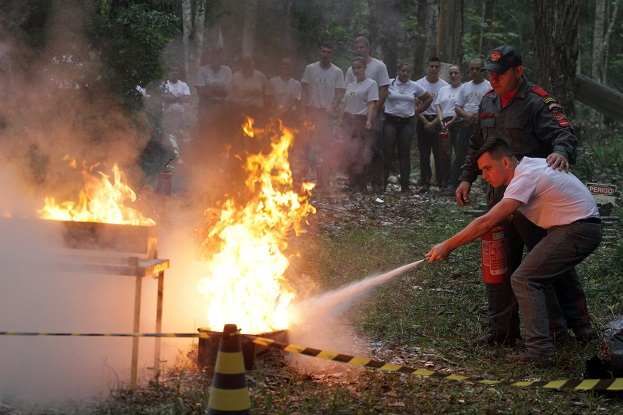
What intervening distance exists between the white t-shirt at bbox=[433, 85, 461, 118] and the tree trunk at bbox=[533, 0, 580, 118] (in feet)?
6.96

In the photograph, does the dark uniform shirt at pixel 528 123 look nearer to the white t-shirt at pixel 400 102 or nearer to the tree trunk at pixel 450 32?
the white t-shirt at pixel 400 102

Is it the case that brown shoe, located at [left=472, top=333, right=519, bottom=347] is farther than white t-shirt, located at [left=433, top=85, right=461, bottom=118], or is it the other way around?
white t-shirt, located at [left=433, top=85, right=461, bottom=118]

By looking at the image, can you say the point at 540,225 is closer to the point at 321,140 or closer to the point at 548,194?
the point at 548,194

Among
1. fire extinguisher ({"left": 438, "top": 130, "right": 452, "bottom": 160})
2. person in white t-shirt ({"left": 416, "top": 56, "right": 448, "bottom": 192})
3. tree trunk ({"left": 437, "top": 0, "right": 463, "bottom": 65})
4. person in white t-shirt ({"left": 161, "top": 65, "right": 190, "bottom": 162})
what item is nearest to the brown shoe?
person in white t-shirt ({"left": 416, "top": 56, "right": 448, "bottom": 192})

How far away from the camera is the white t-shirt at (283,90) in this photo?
15344 millimetres

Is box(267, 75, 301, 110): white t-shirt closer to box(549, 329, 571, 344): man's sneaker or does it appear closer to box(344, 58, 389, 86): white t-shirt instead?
box(344, 58, 389, 86): white t-shirt

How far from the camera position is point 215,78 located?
49.9 feet

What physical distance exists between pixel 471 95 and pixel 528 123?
28.5 ft

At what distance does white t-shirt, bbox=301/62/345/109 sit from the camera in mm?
15047

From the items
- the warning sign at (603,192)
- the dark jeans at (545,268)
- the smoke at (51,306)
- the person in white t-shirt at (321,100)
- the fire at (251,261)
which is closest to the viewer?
the smoke at (51,306)

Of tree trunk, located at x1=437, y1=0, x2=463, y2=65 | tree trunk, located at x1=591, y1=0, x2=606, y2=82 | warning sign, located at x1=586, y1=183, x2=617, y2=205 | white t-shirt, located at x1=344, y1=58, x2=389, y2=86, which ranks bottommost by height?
warning sign, located at x1=586, y1=183, x2=617, y2=205

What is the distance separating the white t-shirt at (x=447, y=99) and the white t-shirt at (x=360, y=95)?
1.67 metres

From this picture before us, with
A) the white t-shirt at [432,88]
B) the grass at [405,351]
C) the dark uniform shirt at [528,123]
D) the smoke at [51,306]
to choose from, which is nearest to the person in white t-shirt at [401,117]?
the white t-shirt at [432,88]

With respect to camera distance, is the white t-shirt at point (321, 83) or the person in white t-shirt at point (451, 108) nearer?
the white t-shirt at point (321, 83)
